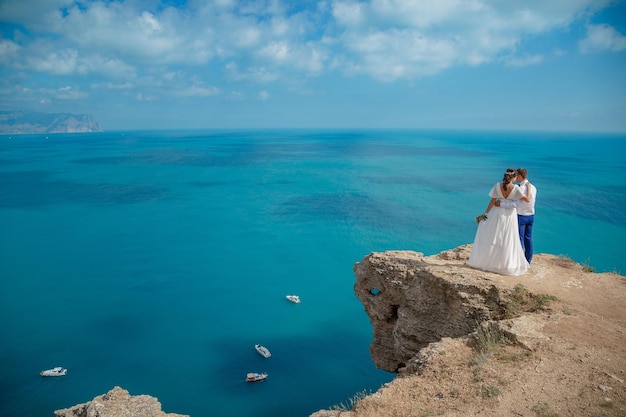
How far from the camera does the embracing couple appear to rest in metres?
9.70

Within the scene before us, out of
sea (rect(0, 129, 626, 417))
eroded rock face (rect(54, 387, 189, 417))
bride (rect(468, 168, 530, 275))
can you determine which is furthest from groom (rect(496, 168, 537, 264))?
eroded rock face (rect(54, 387, 189, 417))

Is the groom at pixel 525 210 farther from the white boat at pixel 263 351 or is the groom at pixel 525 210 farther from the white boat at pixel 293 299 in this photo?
the white boat at pixel 293 299

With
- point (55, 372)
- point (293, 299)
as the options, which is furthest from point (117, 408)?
point (293, 299)

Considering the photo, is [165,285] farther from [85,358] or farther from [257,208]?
[257,208]

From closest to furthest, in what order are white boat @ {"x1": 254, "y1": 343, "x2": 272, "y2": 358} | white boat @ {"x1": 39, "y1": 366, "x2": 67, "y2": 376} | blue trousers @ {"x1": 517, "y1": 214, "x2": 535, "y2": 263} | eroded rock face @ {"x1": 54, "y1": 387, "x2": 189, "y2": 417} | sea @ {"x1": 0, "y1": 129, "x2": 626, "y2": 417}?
eroded rock face @ {"x1": 54, "y1": 387, "x2": 189, "y2": 417} → blue trousers @ {"x1": 517, "y1": 214, "x2": 535, "y2": 263} → white boat @ {"x1": 39, "y1": 366, "x2": 67, "y2": 376} → sea @ {"x1": 0, "y1": 129, "x2": 626, "y2": 417} → white boat @ {"x1": 254, "y1": 343, "x2": 272, "y2": 358}

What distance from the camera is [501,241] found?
9867mm

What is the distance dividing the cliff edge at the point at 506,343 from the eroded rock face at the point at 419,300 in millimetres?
34

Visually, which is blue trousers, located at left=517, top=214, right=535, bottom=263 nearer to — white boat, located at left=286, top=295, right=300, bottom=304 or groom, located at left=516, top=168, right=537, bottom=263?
groom, located at left=516, top=168, right=537, bottom=263

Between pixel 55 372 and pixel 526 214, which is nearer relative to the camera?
pixel 526 214

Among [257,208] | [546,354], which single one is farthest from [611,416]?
[257,208]

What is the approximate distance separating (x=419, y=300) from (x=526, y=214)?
13.6 feet

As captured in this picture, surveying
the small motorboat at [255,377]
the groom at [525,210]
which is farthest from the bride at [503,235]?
the small motorboat at [255,377]

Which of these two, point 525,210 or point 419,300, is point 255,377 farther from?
point 525,210

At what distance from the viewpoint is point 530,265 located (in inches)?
440
